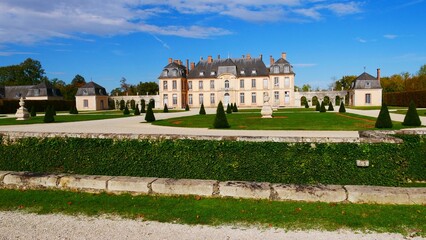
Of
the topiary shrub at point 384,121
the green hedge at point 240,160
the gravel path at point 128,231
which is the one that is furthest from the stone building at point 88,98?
the gravel path at point 128,231

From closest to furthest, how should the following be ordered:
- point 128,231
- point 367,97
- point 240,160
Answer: point 128,231
point 240,160
point 367,97

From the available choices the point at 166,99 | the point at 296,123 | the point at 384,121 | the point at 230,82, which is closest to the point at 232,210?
the point at 384,121

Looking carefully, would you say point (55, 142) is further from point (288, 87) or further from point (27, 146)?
point (288, 87)

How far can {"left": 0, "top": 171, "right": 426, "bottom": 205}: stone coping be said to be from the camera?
151 inches

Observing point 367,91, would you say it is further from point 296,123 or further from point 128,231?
point 128,231

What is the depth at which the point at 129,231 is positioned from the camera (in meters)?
3.15

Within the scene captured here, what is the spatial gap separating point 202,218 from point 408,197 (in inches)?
97.5

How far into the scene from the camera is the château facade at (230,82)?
42.4 metres

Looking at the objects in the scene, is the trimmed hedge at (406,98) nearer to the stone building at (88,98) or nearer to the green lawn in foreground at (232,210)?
the green lawn in foreground at (232,210)

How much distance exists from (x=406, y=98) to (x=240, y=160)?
122 ft

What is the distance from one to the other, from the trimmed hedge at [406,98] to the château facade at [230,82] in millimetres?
12219

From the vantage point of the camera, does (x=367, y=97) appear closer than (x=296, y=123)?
No

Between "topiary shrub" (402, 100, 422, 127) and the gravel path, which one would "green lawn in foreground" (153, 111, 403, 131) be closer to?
"topiary shrub" (402, 100, 422, 127)

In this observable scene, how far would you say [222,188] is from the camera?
4176 millimetres
